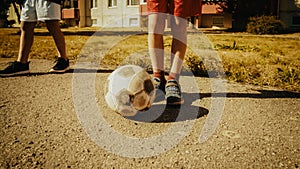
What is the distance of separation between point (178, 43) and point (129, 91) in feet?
2.78

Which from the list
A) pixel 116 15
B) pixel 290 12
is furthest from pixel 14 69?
pixel 116 15

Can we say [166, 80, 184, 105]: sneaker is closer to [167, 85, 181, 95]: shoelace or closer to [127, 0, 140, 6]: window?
[167, 85, 181, 95]: shoelace

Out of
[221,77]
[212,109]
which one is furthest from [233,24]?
[212,109]

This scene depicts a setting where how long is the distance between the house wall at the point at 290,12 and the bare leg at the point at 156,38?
68.6 feet

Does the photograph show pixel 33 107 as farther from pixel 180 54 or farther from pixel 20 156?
pixel 180 54

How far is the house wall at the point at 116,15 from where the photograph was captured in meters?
25.7

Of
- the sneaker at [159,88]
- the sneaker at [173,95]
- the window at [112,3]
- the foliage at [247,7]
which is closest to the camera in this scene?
the sneaker at [173,95]

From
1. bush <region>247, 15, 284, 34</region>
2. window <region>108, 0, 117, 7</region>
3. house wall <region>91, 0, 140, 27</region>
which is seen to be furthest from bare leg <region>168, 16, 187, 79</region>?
window <region>108, 0, 117, 7</region>

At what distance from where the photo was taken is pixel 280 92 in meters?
3.15

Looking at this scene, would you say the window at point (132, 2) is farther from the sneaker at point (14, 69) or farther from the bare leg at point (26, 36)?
the sneaker at point (14, 69)

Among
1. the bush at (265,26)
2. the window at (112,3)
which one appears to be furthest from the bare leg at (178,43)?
the window at (112,3)

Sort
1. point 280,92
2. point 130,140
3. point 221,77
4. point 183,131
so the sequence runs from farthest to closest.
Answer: point 221,77, point 280,92, point 183,131, point 130,140

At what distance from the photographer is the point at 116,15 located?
2708cm

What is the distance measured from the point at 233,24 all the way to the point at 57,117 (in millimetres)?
21681
